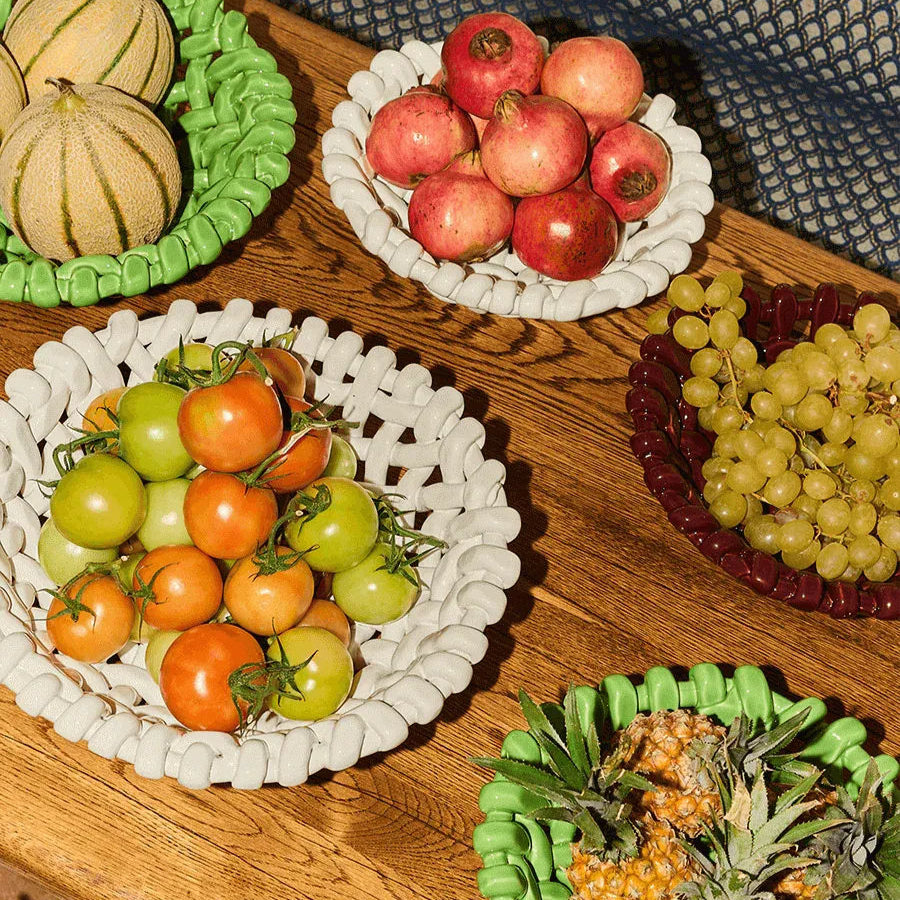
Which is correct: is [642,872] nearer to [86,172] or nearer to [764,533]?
[764,533]

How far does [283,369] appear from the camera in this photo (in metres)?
0.84

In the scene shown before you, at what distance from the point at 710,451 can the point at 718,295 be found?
0.14m

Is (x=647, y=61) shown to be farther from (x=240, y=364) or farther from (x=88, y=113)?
(x=240, y=364)

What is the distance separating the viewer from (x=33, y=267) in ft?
2.95

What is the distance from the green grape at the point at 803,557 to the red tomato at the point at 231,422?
0.44 m

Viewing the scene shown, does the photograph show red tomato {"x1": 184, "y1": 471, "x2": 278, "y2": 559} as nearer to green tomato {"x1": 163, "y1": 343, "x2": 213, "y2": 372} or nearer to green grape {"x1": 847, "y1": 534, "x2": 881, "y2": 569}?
green tomato {"x1": 163, "y1": 343, "x2": 213, "y2": 372}

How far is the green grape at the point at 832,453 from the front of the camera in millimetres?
895

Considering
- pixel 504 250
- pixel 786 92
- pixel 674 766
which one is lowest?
pixel 674 766

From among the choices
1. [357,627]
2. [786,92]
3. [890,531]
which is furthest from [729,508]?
[786,92]

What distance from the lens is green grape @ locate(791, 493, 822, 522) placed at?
2.90ft

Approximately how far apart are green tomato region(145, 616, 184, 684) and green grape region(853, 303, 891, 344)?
624mm

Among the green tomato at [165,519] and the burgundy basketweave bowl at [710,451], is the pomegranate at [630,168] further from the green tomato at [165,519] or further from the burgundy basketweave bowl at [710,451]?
the green tomato at [165,519]

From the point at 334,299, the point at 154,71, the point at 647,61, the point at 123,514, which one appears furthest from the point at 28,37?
the point at 647,61

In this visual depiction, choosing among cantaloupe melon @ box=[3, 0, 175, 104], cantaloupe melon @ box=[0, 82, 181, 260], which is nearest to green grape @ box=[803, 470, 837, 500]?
cantaloupe melon @ box=[0, 82, 181, 260]
